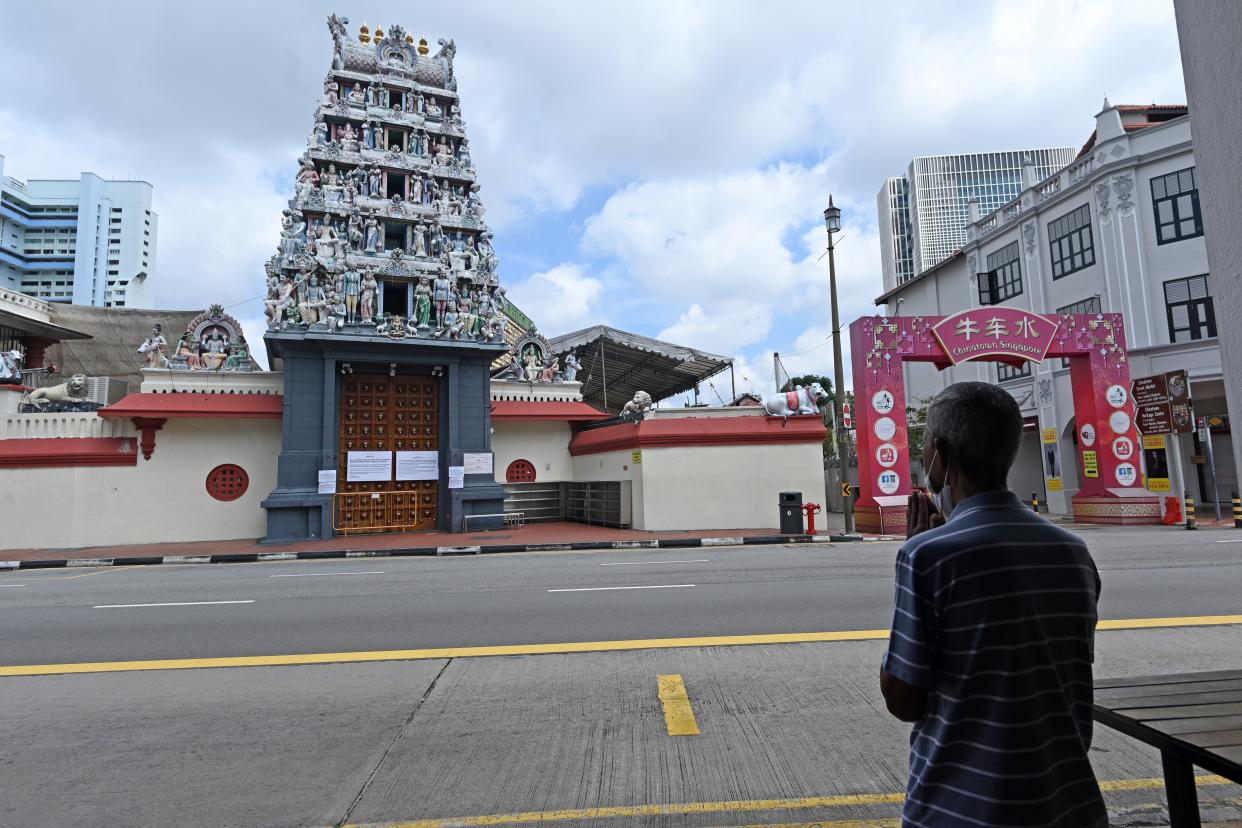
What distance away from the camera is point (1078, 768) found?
5.45ft

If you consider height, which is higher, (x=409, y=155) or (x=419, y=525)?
(x=409, y=155)

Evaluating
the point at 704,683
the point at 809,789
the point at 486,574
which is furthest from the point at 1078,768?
the point at 486,574

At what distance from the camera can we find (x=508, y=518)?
21375mm

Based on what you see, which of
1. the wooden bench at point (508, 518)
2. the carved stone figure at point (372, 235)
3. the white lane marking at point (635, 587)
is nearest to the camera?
the white lane marking at point (635, 587)

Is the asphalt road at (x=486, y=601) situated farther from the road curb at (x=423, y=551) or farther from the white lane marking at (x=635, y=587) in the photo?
the road curb at (x=423, y=551)

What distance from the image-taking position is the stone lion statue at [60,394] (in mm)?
18594

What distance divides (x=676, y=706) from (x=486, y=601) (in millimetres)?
4428

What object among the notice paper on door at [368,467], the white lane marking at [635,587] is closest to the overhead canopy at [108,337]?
the notice paper on door at [368,467]

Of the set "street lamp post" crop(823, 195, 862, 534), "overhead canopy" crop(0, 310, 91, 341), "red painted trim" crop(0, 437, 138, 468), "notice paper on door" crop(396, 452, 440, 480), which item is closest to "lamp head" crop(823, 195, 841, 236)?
"street lamp post" crop(823, 195, 862, 534)

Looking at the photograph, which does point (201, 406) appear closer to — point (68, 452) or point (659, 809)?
point (68, 452)

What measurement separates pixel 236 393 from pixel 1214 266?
824 inches

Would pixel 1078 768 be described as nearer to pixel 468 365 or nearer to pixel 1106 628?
pixel 1106 628

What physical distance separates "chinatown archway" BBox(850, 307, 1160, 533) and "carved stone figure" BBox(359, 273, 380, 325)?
13.3 metres

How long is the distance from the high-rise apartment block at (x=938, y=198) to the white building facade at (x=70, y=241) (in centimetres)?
10908
